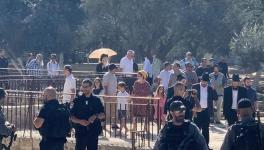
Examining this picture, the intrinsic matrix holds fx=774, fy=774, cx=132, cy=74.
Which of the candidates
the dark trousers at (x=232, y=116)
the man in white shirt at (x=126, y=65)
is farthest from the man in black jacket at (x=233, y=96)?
the man in white shirt at (x=126, y=65)

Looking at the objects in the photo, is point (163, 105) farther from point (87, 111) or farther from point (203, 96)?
point (87, 111)

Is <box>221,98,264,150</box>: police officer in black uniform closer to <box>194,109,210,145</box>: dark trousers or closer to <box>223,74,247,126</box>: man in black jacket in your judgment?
<box>223,74,247,126</box>: man in black jacket

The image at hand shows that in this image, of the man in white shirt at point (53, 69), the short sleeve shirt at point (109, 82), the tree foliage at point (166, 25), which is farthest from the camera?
the tree foliage at point (166, 25)

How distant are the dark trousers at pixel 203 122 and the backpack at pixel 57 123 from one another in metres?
4.42

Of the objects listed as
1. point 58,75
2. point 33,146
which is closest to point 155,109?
point 33,146

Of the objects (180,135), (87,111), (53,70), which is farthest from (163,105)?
(53,70)

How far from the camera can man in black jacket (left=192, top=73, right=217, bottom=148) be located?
1585 centimetres

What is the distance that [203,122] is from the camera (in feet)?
52.0

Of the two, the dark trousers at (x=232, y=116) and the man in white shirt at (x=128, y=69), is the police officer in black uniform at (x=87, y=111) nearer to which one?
the dark trousers at (x=232, y=116)

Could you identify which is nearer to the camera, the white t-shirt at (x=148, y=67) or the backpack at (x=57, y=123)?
the backpack at (x=57, y=123)

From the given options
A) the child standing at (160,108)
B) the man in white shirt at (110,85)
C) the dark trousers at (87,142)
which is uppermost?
the man in white shirt at (110,85)

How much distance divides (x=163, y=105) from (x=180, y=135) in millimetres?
7188

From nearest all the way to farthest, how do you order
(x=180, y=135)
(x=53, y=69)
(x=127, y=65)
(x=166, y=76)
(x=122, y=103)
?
(x=180, y=135)
(x=122, y=103)
(x=166, y=76)
(x=127, y=65)
(x=53, y=69)

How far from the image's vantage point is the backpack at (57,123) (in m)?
12.0
